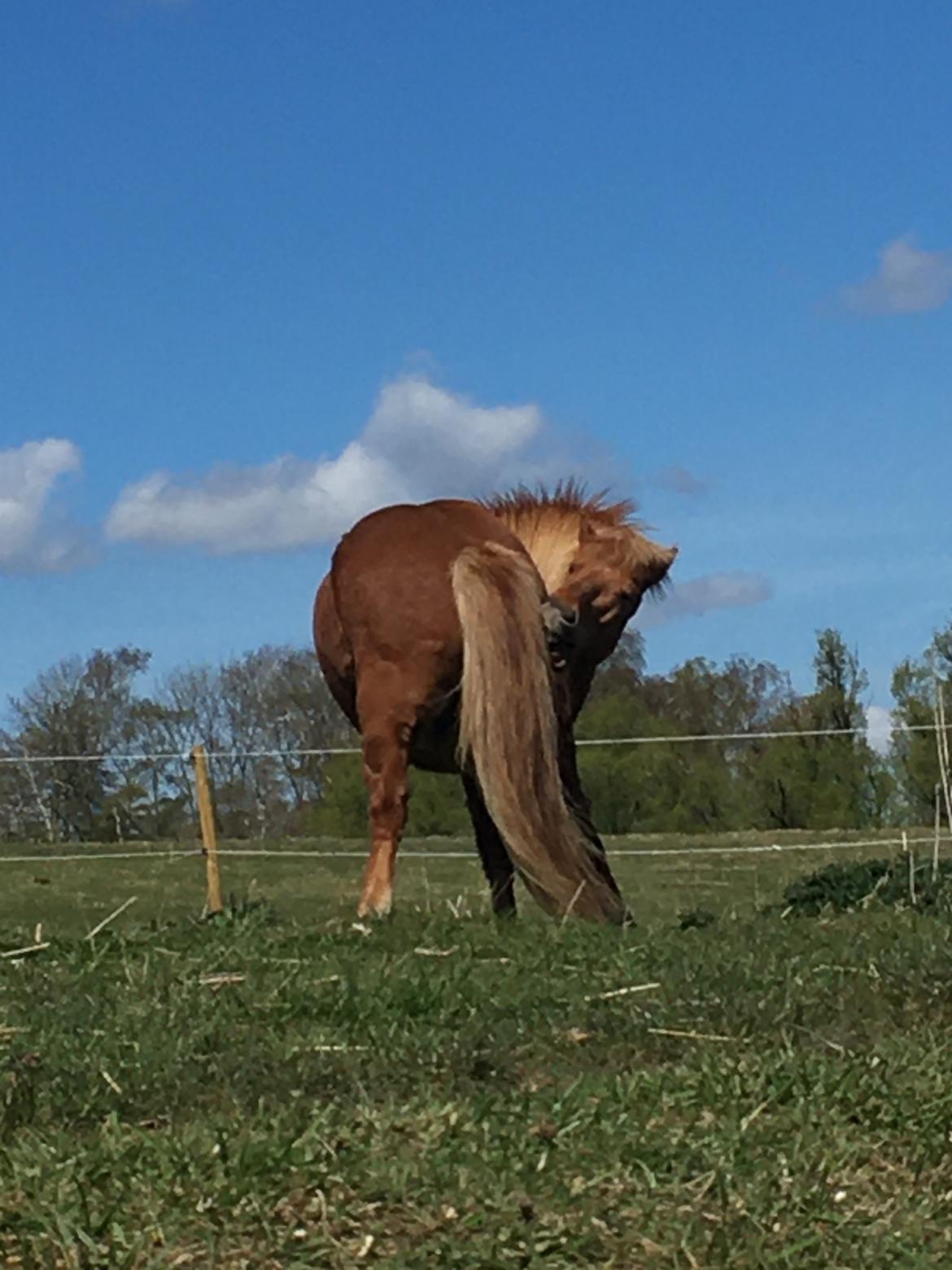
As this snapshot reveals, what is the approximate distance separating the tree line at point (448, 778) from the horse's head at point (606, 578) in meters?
19.8

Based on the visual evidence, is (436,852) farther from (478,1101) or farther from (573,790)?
(478,1101)

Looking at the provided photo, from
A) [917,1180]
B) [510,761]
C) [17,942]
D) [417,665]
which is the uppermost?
[417,665]

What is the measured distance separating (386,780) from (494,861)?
0.67 meters

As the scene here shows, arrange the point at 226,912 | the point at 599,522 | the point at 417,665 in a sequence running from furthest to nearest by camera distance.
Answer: the point at 599,522 < the point at 417,665 < the point at 226,912

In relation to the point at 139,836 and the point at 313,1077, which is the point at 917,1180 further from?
the point at 139,836

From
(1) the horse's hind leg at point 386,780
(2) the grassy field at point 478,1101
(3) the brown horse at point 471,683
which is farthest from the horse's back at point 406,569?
(2) the grassy field at point 478,1101

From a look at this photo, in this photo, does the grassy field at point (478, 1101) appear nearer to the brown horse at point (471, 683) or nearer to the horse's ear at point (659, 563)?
the brown horse at point (471, 683)

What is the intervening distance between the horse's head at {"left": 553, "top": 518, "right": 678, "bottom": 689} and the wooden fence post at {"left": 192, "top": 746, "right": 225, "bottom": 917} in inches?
147

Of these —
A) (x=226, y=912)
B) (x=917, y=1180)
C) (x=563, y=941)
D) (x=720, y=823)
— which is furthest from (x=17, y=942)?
(x=720, y=823)

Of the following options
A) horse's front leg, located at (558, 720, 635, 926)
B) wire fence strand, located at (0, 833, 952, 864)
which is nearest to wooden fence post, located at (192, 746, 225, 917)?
wire fence strand, located at (0, 833, 952, 864)

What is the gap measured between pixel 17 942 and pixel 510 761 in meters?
1.73

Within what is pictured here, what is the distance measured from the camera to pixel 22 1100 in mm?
2957

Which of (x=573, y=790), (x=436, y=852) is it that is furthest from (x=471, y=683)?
(x=436, y=852)

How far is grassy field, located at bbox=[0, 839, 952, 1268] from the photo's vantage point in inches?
94.3
